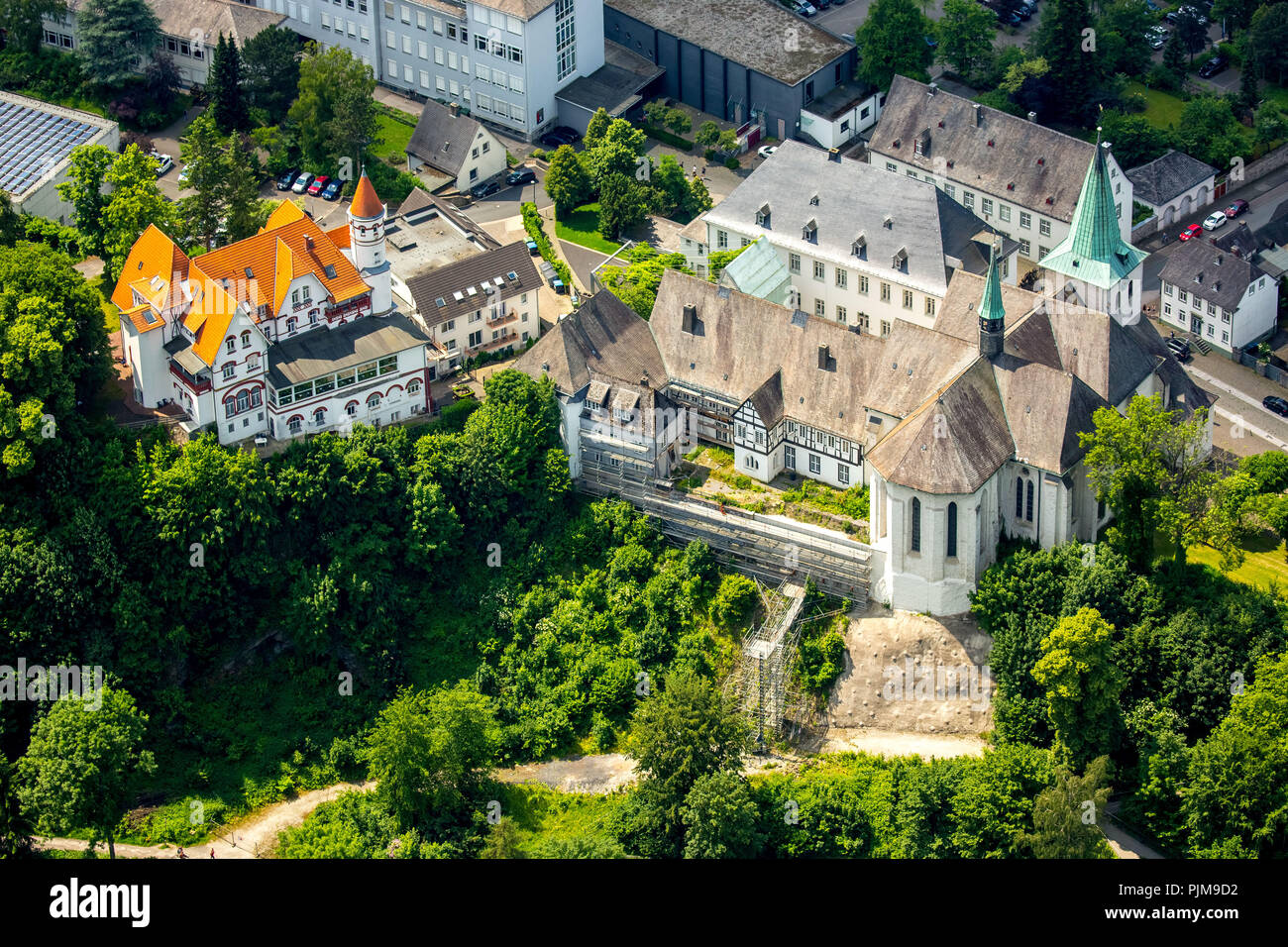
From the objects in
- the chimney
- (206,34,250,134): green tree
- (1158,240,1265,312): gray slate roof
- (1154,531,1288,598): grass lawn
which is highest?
(206,34,250,134): green tree

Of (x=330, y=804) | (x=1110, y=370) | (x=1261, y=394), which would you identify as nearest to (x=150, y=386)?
(x=330, y=804)

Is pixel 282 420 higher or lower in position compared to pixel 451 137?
lower

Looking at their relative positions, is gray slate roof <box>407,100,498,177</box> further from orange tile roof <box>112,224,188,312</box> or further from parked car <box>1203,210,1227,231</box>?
parked car <box>1203,210,1227,231</box>

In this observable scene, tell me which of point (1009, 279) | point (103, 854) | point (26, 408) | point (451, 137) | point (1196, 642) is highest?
point (451, 137)

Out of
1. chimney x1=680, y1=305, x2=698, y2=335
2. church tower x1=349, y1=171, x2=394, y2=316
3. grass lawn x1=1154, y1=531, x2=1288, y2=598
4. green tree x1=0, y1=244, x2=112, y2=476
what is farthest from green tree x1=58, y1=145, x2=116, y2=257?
grass lawn x1=1154, y1=531, x2=1288, y2=598

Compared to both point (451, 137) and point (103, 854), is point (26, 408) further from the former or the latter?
point (451, 137)

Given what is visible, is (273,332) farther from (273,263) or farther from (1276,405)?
(1276,405)

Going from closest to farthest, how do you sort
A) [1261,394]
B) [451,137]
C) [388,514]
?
[388,514]
[1261,394]
[451,137]

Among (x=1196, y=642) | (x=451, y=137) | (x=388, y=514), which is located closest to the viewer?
(x=1196, y=642)
